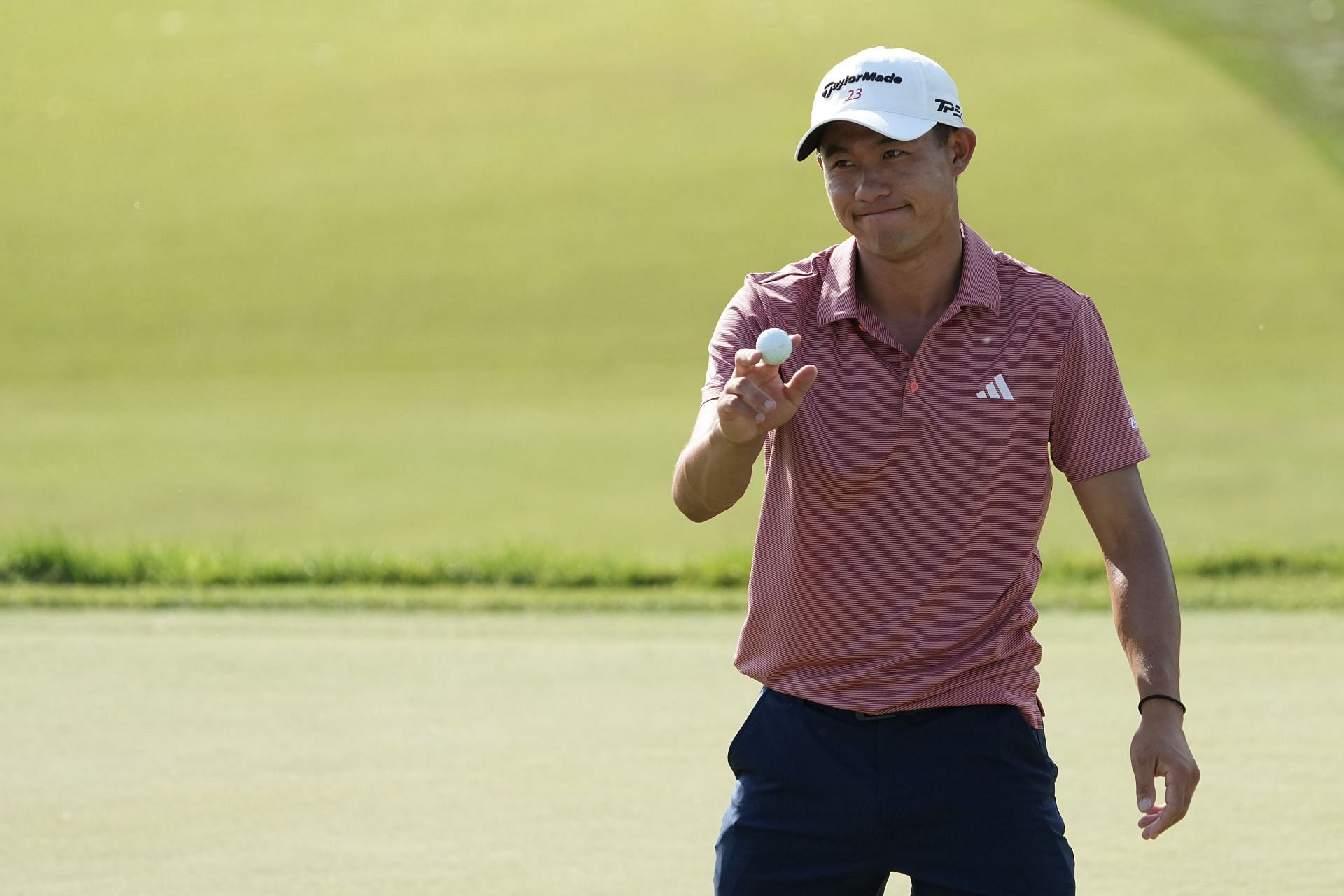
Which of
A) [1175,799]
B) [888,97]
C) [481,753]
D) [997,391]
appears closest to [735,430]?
[997,391]

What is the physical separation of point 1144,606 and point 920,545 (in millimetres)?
372

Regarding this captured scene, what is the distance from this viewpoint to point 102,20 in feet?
103

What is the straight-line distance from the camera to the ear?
113 inches

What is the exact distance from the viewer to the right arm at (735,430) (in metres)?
2.54

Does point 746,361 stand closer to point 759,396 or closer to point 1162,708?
point 759,396

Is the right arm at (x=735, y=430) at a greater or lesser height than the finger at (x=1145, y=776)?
greater

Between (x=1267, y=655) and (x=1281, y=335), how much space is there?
14048mm

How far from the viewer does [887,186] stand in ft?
9.22

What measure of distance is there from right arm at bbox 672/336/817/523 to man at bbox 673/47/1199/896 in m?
0.01

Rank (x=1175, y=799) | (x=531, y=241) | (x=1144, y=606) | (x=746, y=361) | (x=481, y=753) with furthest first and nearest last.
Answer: (x=531, y=241), (x=481, y=753), (x=1144, y=606), (x=1175, y=799), (x=746, y=361)

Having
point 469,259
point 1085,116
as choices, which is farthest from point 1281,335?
point 469,259

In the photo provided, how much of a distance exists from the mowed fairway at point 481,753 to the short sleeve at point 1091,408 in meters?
0.63

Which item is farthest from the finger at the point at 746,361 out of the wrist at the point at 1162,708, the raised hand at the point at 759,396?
the wrist at the point at 1162,708

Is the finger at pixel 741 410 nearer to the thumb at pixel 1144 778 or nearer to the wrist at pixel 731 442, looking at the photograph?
the wrist at pixel 731 442
